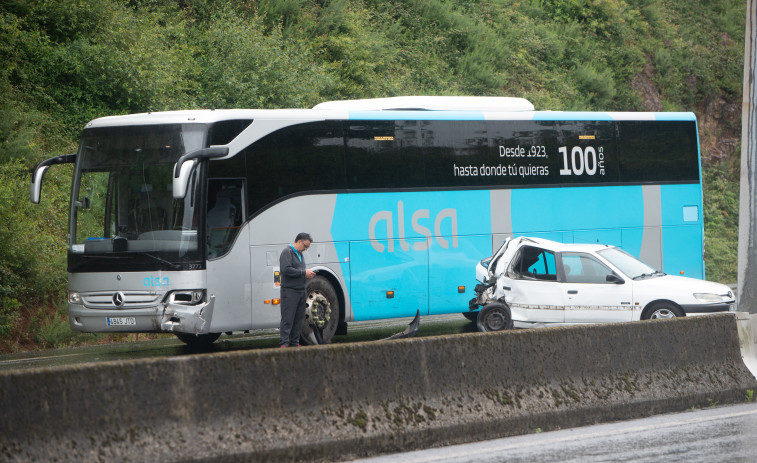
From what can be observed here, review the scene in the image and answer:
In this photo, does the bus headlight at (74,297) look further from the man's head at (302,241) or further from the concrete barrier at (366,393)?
the concrete barrier at (366,393)

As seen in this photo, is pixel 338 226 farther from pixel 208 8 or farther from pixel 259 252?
pixel 208 8

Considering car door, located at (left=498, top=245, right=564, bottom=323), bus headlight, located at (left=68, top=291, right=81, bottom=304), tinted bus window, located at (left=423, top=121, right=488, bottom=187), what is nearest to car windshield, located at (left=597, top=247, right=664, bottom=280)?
car door, located at (left=498, top=245, right=564, bottom=323)

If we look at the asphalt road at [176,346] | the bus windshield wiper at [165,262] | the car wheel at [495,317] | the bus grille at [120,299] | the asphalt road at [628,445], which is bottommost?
the asphalt road at [628,445]

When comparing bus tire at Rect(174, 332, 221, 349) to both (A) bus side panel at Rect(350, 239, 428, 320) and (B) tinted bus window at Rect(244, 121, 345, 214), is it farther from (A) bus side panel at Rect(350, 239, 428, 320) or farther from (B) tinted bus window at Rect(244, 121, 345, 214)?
(B) tinted bus window at Rect(244, 121, 345, 214)

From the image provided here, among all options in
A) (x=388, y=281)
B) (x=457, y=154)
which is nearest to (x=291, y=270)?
(x=388, y=281)

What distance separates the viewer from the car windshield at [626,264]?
54.9 feet

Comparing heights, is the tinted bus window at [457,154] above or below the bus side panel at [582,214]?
above

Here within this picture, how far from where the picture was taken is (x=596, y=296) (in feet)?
54.1

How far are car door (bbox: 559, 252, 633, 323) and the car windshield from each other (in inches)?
9.9

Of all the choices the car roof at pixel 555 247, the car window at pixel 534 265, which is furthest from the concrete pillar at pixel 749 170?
the car window at pixel 534 265

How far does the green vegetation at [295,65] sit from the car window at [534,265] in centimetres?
725

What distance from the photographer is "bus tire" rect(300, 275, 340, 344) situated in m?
16.0

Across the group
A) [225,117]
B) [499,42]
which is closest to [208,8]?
[499,42]

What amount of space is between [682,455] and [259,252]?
8.42 meters
